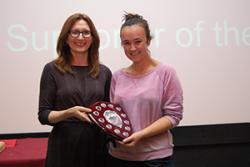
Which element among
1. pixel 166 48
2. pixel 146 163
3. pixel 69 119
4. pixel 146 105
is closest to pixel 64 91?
pixel 69 119

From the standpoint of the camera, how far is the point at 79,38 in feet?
4.61

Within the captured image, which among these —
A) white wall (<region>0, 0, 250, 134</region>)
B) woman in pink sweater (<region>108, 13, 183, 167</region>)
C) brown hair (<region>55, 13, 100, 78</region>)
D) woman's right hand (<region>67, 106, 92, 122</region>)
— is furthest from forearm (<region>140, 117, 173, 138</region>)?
white wall (<region>0, 0, 250, 134</region>)

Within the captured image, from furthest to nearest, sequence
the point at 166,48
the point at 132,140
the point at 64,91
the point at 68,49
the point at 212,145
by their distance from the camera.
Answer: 1. the point at 212,145
2. the point at 166,48
3. the point at 68,49
4. the point at 64,91
5. the point at 132,140

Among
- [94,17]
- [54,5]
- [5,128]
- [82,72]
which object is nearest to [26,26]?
[54,5]

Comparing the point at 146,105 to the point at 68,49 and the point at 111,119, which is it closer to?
the point at 111,119

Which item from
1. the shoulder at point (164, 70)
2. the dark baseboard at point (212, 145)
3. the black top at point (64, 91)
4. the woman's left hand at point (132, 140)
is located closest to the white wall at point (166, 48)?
the dark baseboard at point (212, 145)

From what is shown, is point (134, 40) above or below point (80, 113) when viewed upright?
above

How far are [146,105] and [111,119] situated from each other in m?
0.16

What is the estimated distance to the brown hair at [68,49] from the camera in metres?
1.41

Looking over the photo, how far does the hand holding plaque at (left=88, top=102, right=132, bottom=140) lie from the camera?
123cm

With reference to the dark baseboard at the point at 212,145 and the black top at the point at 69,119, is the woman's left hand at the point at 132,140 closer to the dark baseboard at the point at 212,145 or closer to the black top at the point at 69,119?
the black top at the point at 69,119

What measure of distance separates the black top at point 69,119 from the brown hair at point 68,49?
0.15ft

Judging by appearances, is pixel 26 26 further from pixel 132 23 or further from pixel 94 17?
pixel 132 23

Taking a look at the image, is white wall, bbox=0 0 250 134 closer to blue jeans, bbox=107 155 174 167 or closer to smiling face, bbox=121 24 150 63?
smiling face, bbox=121 24 150 63
